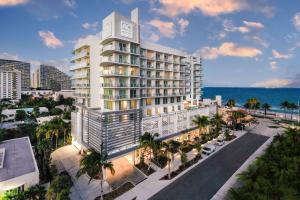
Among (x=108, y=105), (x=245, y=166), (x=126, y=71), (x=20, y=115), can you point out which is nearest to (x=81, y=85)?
(x=108, y=105)

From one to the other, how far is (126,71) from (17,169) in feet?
83.6

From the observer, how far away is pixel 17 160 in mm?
29016

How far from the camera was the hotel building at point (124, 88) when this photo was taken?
34.0 metres

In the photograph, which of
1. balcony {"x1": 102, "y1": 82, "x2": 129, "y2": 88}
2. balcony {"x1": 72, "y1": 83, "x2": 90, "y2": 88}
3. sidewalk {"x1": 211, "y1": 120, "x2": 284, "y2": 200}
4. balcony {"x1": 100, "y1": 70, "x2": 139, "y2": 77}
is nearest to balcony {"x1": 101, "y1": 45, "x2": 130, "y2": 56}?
balcony {"x1": 100, "y1": 70, "x2": 139, "y2": 77}

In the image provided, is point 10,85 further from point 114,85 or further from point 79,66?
point 114,85

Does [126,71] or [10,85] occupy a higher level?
[10,85]

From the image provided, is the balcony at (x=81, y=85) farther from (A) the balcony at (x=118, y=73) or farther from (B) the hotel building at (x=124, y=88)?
(A) the balcony at (x=118, y=73)

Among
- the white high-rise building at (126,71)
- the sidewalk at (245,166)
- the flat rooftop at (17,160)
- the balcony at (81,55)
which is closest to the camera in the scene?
the flat rooftop at (17,160)

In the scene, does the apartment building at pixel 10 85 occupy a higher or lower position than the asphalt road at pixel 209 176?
higher

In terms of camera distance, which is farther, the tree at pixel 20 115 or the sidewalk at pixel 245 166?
the tree at pixel 20 115

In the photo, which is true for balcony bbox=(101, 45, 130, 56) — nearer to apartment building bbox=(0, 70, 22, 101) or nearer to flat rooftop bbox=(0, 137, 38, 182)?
flat rooftop bbox=(0, 137, 38, 182)

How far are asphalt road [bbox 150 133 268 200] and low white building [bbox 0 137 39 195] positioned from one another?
18.2m

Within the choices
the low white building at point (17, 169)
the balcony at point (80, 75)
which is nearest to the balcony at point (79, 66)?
the balcony at point (80, 75)

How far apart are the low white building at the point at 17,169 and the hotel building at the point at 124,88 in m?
11.0
